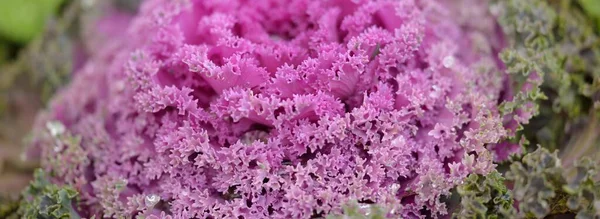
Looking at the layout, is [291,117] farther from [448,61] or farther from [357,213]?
[448,61]

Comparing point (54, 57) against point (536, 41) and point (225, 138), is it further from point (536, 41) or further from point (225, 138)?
point (536, 41)

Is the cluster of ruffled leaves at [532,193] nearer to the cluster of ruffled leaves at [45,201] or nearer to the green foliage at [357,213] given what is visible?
the green foliage at [357,213]

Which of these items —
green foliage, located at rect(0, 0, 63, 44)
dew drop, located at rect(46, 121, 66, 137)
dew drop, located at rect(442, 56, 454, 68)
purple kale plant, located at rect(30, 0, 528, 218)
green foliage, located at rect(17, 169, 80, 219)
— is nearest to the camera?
purple kale plant, located at rect(30, 0, 528, 218)

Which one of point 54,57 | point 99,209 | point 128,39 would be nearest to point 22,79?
point 54,57

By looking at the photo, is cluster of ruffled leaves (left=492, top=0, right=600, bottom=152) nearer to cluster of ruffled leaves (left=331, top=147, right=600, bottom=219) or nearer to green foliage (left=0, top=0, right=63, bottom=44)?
cluster of ruffled leaves (left=331, top=147, right=600, bottom=219)

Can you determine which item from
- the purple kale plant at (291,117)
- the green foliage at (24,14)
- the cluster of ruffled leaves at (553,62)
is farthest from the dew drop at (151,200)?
the green foliage at (24,14)

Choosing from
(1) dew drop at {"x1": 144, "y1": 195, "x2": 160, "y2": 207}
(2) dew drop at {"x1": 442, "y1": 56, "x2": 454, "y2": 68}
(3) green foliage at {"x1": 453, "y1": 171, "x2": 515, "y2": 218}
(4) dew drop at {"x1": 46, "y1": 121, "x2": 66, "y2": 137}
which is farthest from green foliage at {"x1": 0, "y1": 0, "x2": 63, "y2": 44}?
(3) green foliage at {"x1": 453, "y1": 171, "x2": 515, "y2": 218}

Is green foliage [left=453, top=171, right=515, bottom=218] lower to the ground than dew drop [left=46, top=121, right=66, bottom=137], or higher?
lower
